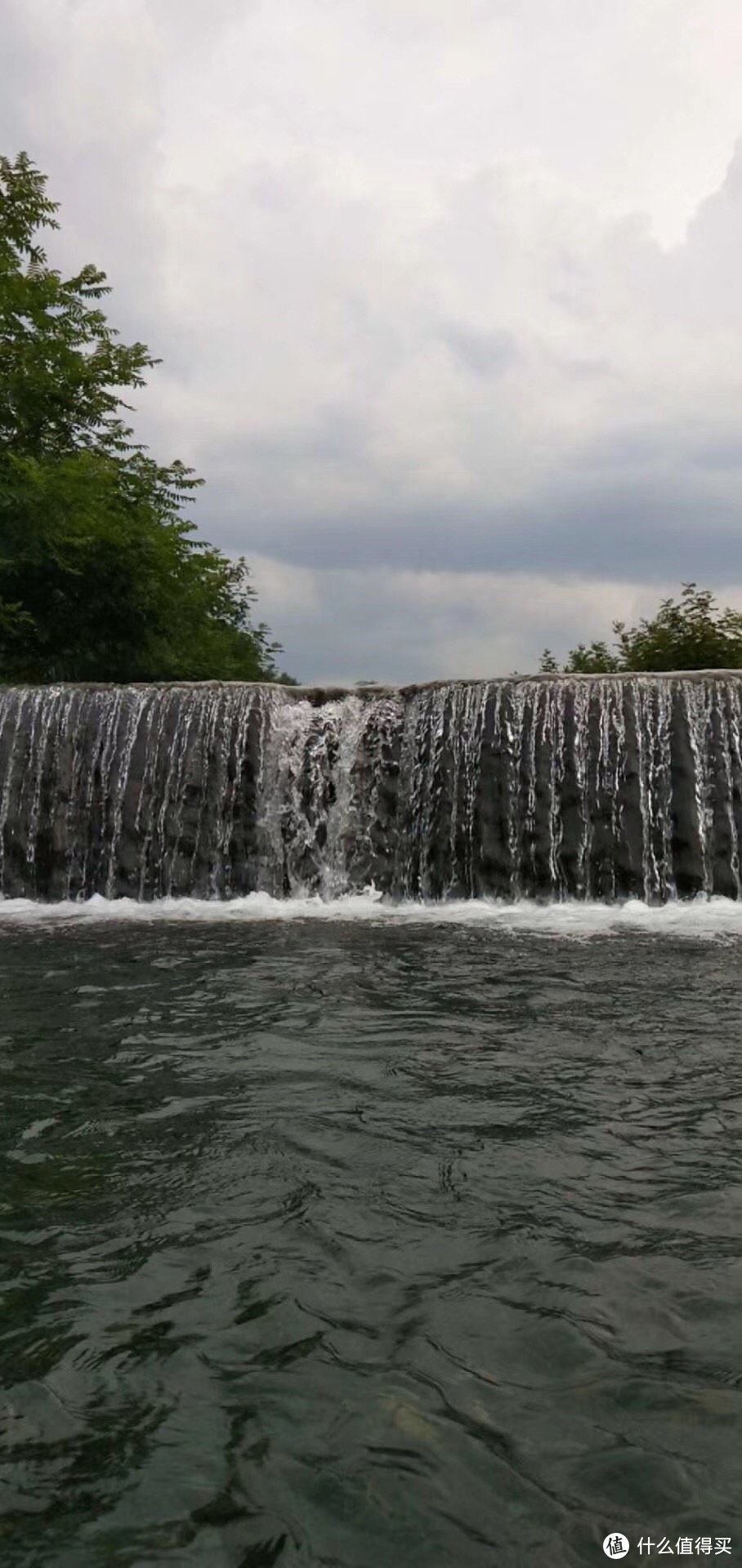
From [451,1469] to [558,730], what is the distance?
10929mm

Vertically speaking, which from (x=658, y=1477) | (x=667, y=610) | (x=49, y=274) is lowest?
(x=658, y=1477)

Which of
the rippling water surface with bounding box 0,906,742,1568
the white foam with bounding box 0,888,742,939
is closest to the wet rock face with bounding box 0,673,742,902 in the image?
the white foam with bounding box 0,888,742,939

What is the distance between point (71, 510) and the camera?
20.6 metres

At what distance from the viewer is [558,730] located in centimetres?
1315

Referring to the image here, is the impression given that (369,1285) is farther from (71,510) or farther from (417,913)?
(71,510)

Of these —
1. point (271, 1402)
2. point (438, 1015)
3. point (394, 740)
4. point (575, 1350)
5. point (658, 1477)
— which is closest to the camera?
point (658, 1477)

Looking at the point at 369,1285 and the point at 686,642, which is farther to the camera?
the point at 686,642

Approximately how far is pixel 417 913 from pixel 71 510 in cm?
1225

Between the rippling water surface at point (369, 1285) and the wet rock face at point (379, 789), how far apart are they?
19.6ft

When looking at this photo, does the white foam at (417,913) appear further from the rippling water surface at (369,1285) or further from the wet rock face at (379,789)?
the rippling water surface at (369,1285)

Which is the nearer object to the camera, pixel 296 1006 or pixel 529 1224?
pixel 529 1224

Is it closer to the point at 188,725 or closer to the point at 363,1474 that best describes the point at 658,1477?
the point at 363,1474

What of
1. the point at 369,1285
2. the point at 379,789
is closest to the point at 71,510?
the point at 379,789

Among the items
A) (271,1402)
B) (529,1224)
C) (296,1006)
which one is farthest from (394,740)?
(271,1402)
